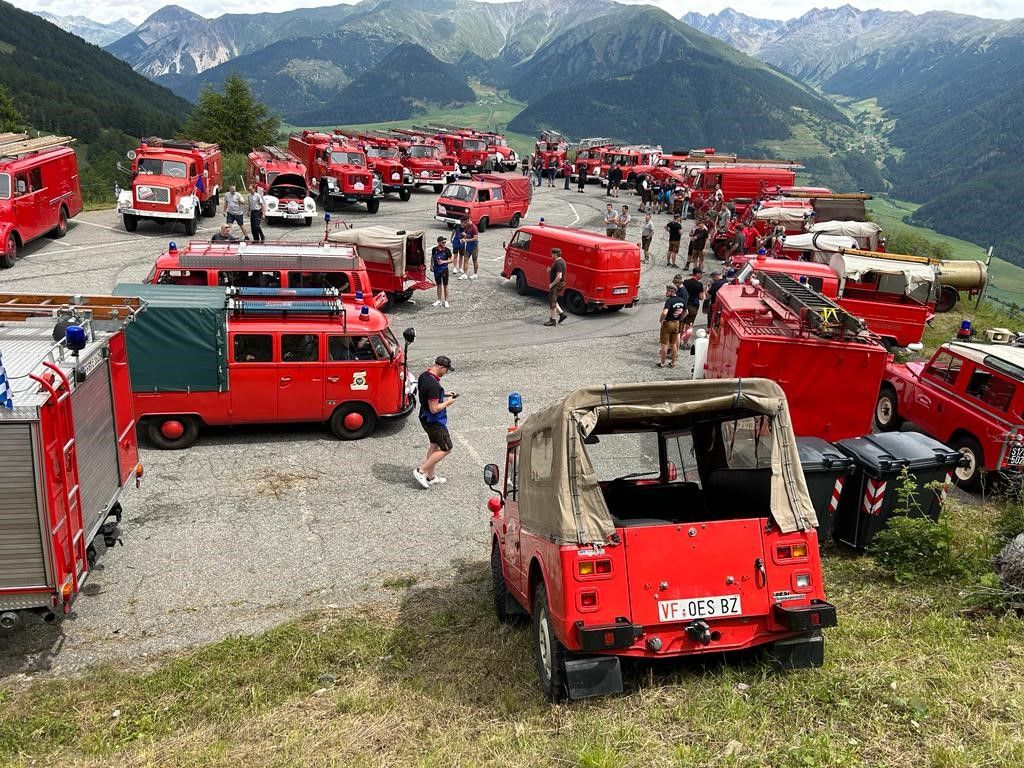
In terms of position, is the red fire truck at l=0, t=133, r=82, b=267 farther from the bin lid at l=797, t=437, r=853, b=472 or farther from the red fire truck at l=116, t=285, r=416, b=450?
the bin lid at l=797, t=437, r=853, b=472

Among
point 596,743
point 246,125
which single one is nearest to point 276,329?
point 596,743

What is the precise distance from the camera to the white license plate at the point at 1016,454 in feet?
38.4

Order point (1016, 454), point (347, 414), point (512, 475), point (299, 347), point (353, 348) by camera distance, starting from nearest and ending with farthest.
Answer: point (512, 475) < point (1016, 454) < point (299, 347) < point (353, 348) < point (347, 414)

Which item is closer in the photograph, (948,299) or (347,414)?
(347,414)

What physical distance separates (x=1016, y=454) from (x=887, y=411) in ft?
10.5

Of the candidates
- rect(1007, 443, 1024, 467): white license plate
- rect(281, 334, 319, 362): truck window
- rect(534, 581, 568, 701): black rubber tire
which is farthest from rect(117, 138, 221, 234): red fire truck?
rect(534, 581, 568, 701): black rubber tire

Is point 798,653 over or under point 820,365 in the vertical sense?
under

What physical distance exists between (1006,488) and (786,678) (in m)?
7.85

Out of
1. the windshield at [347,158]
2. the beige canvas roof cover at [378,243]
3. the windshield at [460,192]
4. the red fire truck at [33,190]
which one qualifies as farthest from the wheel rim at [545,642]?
the windshield at [347,158]

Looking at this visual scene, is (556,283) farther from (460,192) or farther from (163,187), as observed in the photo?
(163,187)

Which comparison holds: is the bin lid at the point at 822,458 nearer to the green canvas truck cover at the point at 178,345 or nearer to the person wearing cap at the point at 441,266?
the green canvas truck cover at the point at 178,345

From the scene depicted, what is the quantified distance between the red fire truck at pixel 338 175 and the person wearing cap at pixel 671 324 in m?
20.3

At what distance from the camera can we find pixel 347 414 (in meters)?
13.8

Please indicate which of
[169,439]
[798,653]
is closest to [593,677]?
[798,653]
